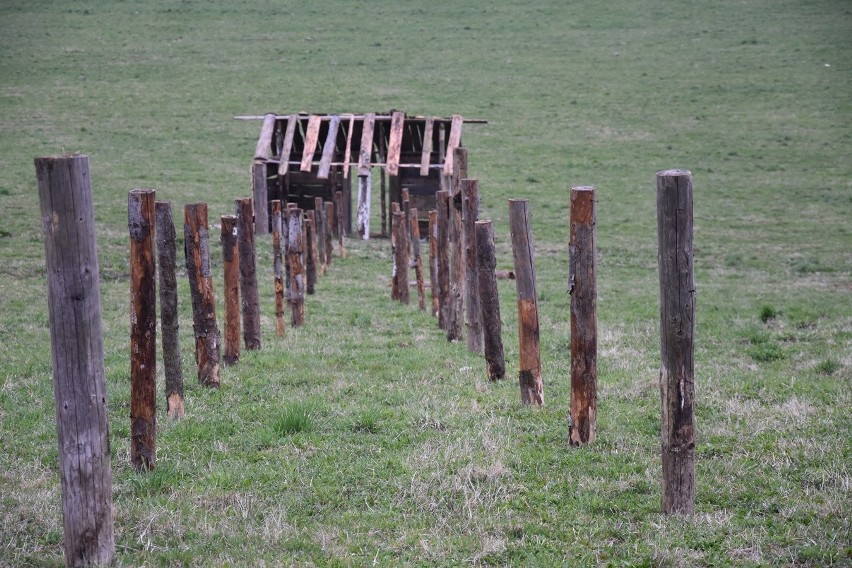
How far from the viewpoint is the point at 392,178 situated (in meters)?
25.7

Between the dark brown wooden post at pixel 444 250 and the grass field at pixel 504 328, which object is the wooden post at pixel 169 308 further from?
the dark brown wooden post at pixel 444 250

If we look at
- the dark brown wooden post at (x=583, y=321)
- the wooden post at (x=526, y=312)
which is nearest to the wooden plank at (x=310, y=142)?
the wooden post at (x=526, y=312)

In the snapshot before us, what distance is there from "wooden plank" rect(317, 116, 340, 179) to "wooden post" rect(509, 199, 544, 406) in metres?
16.2

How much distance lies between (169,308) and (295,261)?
15.2ft

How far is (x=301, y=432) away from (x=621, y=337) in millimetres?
5807

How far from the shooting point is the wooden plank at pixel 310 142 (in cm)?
2402

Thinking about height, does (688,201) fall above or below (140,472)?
above

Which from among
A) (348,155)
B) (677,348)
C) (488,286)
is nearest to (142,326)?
(677,348)

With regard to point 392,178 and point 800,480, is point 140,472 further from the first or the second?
point 392,178

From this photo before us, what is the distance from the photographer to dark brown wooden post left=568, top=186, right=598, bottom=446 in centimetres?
646

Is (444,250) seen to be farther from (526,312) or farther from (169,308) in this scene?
Answer: (169,308)

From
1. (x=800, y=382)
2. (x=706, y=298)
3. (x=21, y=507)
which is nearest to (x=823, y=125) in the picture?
(x=706, y=298)

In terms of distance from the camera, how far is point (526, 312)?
767cm

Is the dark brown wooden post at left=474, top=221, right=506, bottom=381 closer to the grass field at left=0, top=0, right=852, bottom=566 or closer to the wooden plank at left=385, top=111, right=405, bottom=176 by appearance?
the grass field at left=0, top=0, right=852, bottom=566
